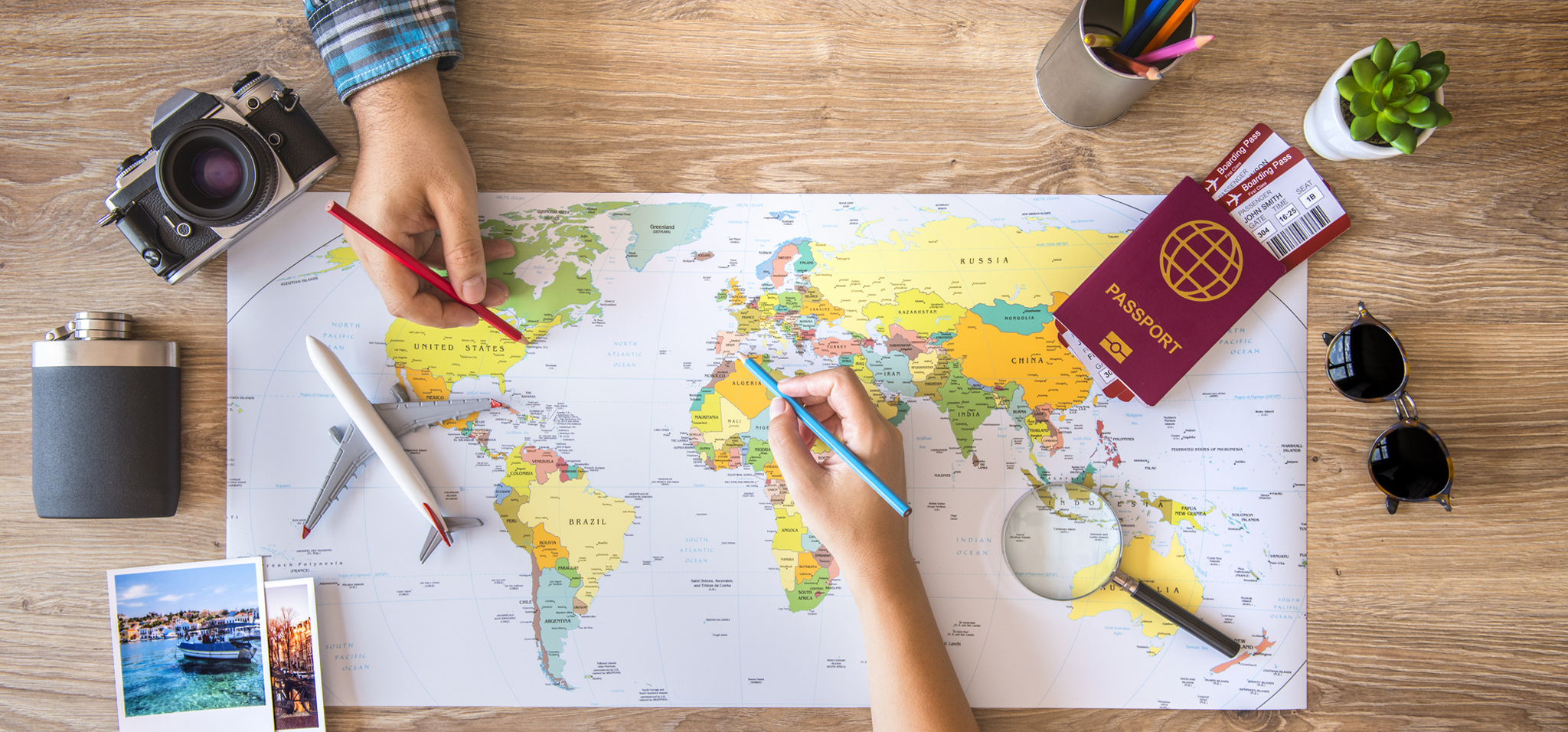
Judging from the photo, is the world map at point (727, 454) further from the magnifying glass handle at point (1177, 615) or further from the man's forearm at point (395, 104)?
the man's forearm at point (395, 104)

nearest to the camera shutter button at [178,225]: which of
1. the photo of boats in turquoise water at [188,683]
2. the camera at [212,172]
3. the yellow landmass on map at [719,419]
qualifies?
the camera at [212,172]

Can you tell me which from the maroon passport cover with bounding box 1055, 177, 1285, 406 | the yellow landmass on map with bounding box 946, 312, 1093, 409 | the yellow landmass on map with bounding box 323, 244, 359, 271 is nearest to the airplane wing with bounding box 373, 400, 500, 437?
the yellow landmass on map with bounding box 323, 244, 359, 271

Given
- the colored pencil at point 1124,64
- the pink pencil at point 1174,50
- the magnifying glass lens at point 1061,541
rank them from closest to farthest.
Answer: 1. the pink pencil at point 1174,50
2. the colored pencil at point 1124,64
3. the magnifying glass lens at point 1061,541

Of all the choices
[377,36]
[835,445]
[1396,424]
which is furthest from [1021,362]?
[377,36]

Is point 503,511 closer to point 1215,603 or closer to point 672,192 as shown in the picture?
point 672,192

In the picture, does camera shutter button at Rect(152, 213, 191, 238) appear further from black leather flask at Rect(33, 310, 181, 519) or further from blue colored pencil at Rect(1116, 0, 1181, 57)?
blue colored pencil at Rect(1116, 0, 1181, 57)

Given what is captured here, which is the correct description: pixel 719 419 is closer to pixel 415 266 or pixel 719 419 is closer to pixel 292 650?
pixel 415 266

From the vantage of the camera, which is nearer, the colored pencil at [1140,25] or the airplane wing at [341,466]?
the colored pencil at [1140,25]
